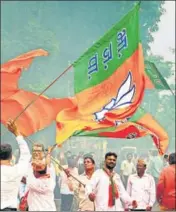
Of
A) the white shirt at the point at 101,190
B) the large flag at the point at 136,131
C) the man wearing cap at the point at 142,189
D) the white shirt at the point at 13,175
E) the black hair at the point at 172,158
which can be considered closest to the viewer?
the white shirt at the point at 13,175

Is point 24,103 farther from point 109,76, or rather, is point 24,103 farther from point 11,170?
point 11,170

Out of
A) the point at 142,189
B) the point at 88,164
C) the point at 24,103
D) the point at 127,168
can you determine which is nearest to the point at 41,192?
the point at 88,164

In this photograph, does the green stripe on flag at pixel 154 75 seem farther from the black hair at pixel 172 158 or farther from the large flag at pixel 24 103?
the black hair at pixel 172 158

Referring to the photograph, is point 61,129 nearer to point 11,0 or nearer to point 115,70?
point 115,70

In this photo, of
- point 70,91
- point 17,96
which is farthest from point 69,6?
point 17,96

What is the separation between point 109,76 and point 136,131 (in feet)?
2.74

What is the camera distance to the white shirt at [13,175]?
5.12 metres

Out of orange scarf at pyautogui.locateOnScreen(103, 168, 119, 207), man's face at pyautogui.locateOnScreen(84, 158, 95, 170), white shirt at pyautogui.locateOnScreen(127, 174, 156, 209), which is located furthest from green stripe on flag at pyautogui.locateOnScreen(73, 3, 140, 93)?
orange scarf at pyautogui.locateOnScreen(103, 168, 119, 207)

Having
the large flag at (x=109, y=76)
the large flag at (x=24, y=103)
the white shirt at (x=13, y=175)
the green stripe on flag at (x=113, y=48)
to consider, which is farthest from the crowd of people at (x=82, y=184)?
the large flag at (x=24, y=103)

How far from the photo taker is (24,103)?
916cm

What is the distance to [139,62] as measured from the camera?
24.3 feet

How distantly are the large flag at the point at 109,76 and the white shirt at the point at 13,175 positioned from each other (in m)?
2.02

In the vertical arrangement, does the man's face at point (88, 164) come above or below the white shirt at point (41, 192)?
above

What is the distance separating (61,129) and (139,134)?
3.25ft
